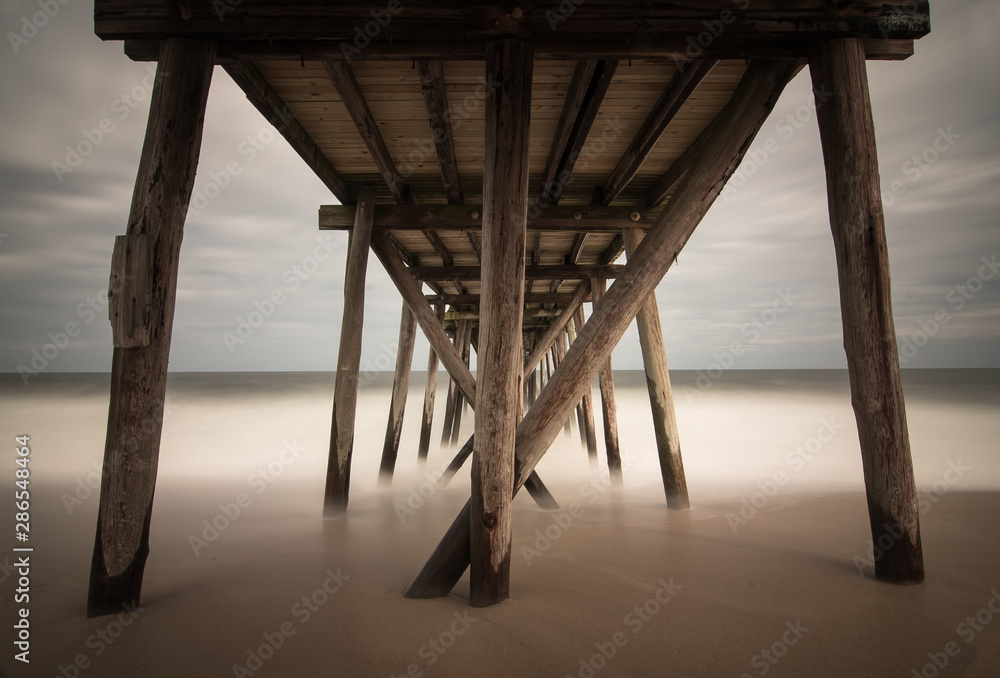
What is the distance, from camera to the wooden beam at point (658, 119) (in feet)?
8.79

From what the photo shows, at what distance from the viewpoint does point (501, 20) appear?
217 cm

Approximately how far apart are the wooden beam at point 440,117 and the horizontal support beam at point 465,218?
0.81 ft

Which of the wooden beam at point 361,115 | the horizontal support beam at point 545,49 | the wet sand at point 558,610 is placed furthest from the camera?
the wooden beam at point 361,115

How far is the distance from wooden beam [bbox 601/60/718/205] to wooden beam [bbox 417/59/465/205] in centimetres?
134

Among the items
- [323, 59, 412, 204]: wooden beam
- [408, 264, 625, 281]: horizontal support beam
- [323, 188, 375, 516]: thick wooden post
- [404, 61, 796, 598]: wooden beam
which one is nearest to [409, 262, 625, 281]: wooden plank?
[408, 264, 625, 281]: horizontal support beam

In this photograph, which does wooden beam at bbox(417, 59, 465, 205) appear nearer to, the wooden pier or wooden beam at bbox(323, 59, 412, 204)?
the wooden pier

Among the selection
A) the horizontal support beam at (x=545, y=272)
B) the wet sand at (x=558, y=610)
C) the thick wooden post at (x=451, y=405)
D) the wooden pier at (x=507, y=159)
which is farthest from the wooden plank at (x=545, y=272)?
the thick wooden post at (x=451, y=405)

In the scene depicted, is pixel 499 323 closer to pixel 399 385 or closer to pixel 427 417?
pixel 399 385

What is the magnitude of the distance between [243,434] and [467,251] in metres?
10.3

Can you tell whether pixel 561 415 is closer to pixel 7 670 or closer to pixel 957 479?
pixel 7 670

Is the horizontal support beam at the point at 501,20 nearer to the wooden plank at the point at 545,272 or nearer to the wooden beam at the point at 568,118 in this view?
the wooden beam at the point at 568,118

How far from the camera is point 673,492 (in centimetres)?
427

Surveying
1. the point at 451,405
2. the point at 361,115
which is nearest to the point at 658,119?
the point at 361,115

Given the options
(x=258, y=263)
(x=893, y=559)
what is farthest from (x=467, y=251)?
(x=258, y=263)
